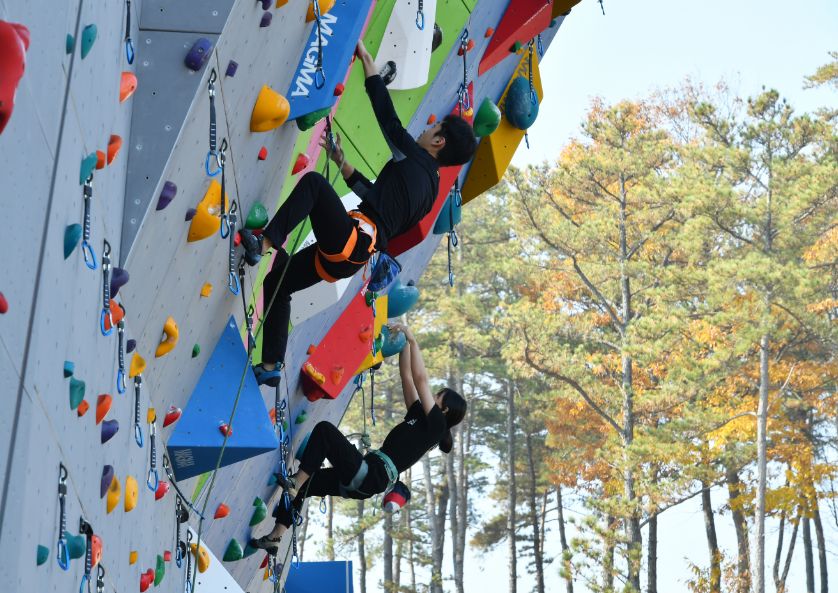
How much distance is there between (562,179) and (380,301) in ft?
38.6

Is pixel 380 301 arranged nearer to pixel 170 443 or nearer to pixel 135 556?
pixel 170 443

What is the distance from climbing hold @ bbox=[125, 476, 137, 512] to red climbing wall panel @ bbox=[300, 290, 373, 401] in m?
2.35

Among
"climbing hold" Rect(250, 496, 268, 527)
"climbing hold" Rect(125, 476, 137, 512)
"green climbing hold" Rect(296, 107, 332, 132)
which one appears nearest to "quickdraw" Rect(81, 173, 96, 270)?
"climbing hold" Rect(125, 476, 137, 512)

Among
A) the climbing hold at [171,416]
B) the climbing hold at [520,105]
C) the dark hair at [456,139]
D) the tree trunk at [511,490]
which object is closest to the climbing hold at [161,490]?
the climbing hold at [171,416]

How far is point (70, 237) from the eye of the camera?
56.9 inches

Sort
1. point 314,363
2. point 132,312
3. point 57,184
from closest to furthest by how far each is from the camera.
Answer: point 57,184
point 132,312
point 314,363

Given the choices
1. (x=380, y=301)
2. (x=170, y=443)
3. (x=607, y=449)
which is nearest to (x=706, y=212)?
(x=607, y=449)

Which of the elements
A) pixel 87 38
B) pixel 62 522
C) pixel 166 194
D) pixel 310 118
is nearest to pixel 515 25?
pixel 310 118

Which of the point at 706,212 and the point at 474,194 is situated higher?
the point at 706,212

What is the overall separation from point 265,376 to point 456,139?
131 centimetres

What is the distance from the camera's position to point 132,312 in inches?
80.8

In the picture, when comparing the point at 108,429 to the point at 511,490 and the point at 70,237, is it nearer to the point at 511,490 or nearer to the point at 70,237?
the point at 70,237

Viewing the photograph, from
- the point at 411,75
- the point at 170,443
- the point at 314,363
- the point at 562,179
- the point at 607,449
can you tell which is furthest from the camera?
the point at 562,179

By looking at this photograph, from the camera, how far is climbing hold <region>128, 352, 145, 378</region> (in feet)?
6.93
